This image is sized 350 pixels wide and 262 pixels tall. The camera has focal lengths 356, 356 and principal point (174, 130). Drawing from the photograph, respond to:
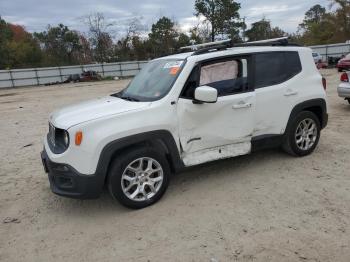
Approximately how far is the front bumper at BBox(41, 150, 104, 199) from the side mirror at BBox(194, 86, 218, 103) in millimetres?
1441

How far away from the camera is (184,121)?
14.1ft

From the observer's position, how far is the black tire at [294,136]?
5.29 meters

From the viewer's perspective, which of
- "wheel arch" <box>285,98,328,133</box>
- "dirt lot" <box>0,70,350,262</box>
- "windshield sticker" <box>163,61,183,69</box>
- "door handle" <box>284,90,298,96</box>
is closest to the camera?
"dirt lot" <box>0,70,350,262</box>

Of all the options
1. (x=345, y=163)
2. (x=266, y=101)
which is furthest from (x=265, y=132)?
(x=345, y=163)

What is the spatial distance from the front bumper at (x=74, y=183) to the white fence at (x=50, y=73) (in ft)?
117

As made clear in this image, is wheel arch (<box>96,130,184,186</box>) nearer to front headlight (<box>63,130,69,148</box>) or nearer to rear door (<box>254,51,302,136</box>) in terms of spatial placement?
front headlight (<box>63,130,69,148</box>)

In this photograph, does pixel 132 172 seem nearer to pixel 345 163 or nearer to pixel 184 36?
pixel 345 163

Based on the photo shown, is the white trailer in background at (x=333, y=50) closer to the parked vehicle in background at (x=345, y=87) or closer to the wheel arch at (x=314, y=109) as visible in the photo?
the parked vehicle in background at (x=345, y=87)

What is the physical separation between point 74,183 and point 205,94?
1.77 meters

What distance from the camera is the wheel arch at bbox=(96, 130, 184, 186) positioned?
3.82 meters

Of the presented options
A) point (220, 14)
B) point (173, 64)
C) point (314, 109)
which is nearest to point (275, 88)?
point (314, 109)

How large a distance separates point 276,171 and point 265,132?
0.57 m

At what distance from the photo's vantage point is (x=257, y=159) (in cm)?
553

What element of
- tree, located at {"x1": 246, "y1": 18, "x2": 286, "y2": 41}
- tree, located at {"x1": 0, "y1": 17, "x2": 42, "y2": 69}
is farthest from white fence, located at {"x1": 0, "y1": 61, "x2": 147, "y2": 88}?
tree, located at {"x1": 246, "y1": 18, "x2": 286, "y2": 41}
